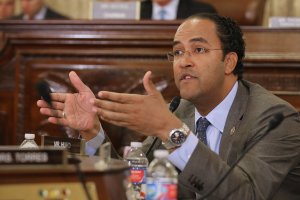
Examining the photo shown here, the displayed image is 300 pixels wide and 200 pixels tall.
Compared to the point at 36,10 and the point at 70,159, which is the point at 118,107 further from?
the point at 36,10

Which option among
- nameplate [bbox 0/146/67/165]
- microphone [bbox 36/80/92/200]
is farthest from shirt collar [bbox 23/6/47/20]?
nameplate [bbox 0/146/67/165]

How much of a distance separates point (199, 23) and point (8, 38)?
1696 millimetres

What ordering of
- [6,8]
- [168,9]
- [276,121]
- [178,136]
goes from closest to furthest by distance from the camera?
[276,121] → [178,136] → [168,9] → [6,8]

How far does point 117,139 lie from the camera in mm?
3824

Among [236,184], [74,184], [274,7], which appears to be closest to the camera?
[74,184]

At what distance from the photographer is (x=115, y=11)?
435 centimetres

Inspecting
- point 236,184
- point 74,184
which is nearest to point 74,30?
point 236,184

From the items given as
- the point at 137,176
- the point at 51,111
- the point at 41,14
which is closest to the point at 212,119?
the point at 137,176

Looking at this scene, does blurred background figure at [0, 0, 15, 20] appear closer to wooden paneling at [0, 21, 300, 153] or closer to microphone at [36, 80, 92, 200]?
wooden paneling at [0, 21, 300, 153]

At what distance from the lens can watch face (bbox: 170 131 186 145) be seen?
2.08 m

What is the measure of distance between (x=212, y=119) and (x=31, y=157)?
1155 millimetres

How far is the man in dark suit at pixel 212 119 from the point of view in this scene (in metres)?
2.04

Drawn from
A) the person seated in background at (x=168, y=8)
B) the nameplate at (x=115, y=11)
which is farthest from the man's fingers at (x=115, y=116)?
the person seated in background at (x=168, y=8)

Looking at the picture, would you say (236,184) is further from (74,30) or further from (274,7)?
(274,7)
